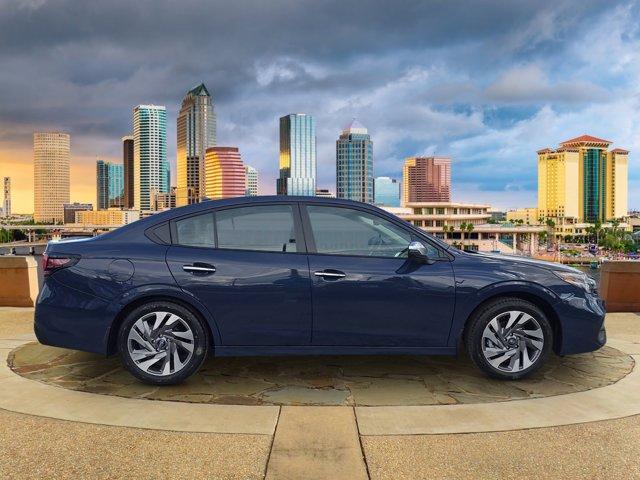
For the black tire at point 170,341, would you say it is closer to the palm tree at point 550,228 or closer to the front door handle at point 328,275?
the front door handle at point 328,275

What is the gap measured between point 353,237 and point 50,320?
8.12 feet

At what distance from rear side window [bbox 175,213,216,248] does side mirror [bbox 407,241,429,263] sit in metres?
1.54

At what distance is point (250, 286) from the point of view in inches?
167

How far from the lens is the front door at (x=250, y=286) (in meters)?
4.25

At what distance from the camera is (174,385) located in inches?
173

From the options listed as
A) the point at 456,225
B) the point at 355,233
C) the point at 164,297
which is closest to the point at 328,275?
the point at 355,233

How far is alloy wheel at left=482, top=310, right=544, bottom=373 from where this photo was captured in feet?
14.5

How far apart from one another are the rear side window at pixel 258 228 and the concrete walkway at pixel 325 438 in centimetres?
123

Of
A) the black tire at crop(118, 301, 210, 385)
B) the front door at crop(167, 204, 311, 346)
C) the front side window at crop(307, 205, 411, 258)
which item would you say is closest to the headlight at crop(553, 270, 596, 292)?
the front side window at crop(307, 205, 411, 258)

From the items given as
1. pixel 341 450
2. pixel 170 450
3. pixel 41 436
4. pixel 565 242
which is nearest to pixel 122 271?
pixel 41 436

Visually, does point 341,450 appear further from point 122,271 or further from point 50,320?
point 50,320

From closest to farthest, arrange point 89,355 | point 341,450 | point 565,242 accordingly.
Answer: point 341,450
point 89,355
point 565,242

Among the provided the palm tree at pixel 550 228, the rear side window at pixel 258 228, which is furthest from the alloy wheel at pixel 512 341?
the palm tree at pixel 550 228

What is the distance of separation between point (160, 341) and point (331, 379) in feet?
4.62
